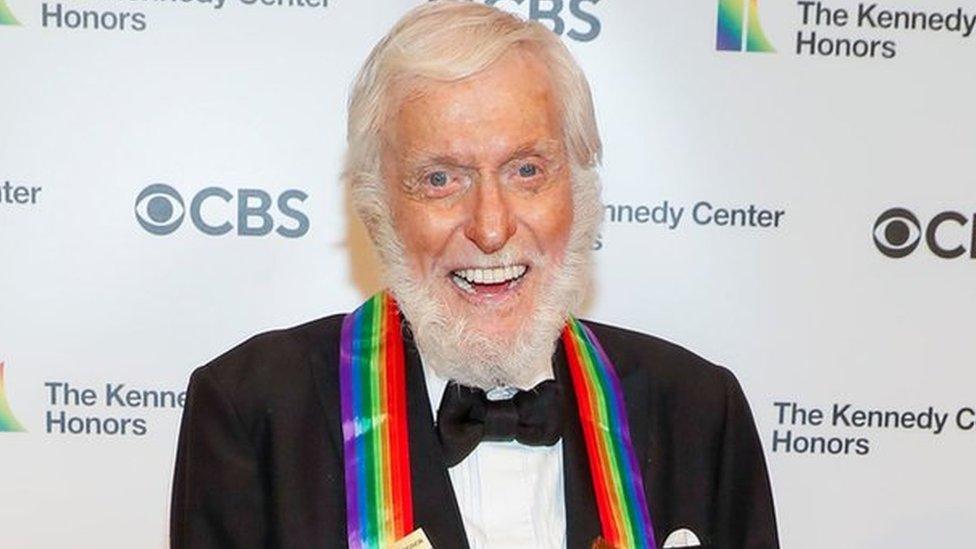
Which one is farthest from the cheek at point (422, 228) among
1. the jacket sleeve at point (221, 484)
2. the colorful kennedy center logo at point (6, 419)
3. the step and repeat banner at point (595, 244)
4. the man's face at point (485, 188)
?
the colorful kennedy center logo at point (6, 419)

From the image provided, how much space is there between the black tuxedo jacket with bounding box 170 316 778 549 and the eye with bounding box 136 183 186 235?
2.04 ft

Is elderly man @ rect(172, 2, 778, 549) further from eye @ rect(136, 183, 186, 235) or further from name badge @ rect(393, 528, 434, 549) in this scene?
eye @ rect(136, 183, 186, 235)

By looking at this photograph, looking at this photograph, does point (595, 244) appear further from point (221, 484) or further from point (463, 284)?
A: point (221, 484)

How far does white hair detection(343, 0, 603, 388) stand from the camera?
140cm

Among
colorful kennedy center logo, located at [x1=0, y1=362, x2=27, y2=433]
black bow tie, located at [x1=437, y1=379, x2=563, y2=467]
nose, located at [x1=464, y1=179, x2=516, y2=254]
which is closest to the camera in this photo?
nose, located at [x1=464, y1=179, x2=516, y2=254]

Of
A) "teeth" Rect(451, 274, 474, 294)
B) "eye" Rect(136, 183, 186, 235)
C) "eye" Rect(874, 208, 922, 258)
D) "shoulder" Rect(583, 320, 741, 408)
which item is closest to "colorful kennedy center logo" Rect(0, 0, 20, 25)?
"eye" Rect(136, 183, 186, 235)

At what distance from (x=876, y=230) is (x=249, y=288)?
1240 mm

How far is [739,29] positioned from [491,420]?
102 centimetres

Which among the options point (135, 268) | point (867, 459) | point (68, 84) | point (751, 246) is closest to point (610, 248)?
point (751, 246)

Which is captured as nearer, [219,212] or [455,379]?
[455,379]

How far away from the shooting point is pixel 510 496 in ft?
4.96

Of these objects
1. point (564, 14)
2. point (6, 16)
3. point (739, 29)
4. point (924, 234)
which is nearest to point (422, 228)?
point (564, 14)

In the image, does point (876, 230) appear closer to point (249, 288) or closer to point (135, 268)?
point (249, 288)

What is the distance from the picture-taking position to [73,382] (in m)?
2.15
